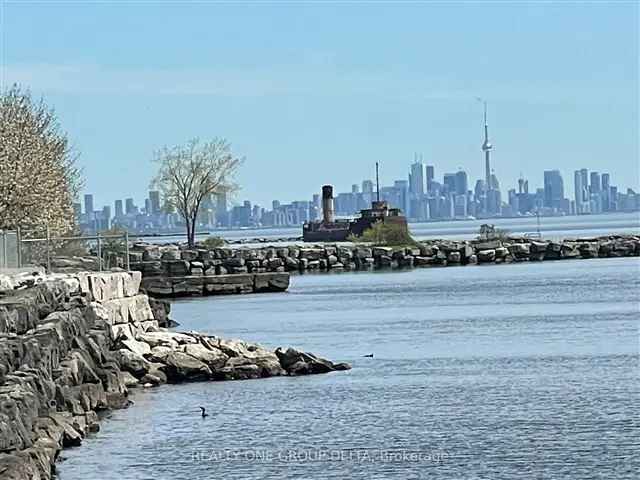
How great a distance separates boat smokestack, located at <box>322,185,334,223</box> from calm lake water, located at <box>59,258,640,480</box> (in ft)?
228

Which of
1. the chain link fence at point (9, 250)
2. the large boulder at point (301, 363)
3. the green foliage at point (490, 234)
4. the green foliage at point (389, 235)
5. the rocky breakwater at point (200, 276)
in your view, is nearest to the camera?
the large boulder at point (301, 363)

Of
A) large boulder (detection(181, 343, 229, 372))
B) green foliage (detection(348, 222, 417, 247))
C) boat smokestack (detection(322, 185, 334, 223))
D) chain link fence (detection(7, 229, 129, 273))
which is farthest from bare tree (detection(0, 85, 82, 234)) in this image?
boat smokestack (detection(322, 185, 334, 223))

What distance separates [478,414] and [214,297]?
41.3 metres

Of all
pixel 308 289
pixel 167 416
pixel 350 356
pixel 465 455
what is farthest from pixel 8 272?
pixel 308 289

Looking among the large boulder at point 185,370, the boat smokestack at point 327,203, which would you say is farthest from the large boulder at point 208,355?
the boat smokestack at point 327,203

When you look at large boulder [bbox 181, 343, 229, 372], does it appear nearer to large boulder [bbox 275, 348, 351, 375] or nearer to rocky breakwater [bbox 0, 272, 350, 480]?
rocky breakwater [bbox 0, 272, 350, 480]

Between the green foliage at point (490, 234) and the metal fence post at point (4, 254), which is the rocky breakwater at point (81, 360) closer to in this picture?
the metal fence post at point (4, 254)

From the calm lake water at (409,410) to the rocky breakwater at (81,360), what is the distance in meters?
0.54

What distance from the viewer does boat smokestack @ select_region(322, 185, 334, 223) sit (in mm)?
118688

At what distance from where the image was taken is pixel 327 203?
399ft

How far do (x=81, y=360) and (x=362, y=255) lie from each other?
227ft

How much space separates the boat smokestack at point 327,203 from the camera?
389 ft

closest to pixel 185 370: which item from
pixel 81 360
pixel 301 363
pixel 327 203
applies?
pixel 301 363

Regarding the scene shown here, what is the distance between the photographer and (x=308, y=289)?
231ft
